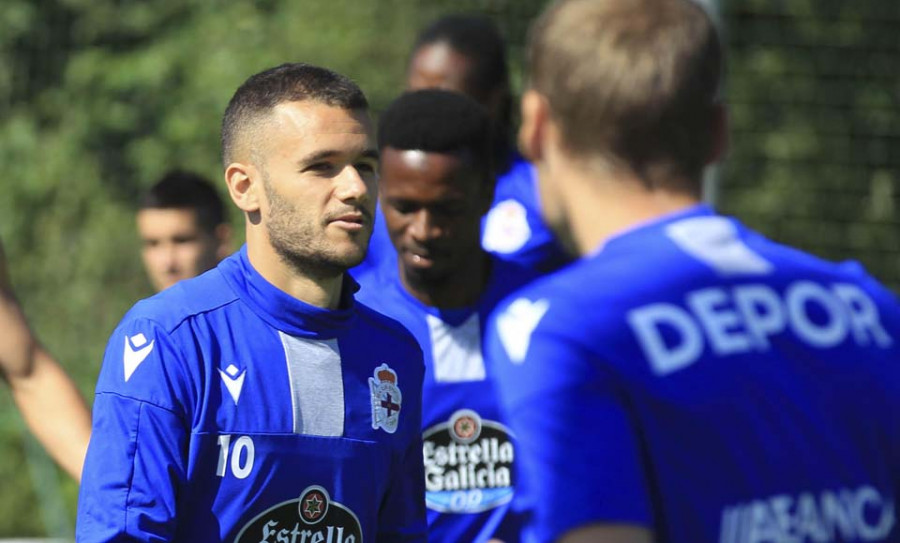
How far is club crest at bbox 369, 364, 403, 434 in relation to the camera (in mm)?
2826

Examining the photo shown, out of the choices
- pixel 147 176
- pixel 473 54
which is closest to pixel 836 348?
pixel 473 54

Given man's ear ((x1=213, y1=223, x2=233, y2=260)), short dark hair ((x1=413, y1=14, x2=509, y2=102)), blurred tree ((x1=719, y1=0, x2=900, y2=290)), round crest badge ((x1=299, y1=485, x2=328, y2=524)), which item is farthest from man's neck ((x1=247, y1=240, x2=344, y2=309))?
blurred tree ((x1=719, y1=0, x2=900, y2=290))

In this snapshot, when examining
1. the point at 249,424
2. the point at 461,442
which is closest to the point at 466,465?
the point at 461,442

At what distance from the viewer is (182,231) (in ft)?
16.7

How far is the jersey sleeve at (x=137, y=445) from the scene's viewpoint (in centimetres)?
246

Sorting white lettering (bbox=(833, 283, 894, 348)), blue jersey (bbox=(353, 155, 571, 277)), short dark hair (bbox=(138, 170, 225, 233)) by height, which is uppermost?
short dark hair (bbox=(138, 170, 225, 233))

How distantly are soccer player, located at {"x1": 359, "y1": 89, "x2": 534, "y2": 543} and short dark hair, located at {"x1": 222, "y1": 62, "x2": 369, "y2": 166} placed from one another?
0.77 meters

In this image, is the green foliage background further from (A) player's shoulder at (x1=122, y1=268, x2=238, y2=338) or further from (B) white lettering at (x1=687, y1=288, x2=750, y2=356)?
(B) white lettering at (x1=687, y1=288, x2=750, y2=356)

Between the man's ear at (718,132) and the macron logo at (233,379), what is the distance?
115 cm

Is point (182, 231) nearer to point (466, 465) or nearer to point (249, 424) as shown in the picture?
point (466, 465)

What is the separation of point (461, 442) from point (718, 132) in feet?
5.98

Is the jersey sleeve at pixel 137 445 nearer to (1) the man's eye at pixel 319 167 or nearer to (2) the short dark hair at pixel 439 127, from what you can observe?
(1) the man's eye at pixel 319 167

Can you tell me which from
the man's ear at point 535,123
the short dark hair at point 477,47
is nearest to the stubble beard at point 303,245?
the man's ear at point 535,123

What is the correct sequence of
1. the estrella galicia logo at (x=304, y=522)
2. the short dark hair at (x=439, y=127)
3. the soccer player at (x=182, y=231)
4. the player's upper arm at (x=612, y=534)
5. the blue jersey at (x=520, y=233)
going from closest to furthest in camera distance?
the player's upper arm at (x=612, y=534)
the estrella galicia logo at (x=304, y=522)
the short dark hair at (x=439, y=127)
the blue jersey at (x=520, y=233)
the soccer player at (x=182, y=231)
